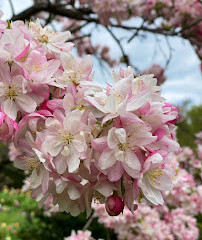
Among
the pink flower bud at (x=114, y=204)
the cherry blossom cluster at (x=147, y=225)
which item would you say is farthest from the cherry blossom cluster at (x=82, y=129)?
the cherry blossom cluster at (x=147, y=225)

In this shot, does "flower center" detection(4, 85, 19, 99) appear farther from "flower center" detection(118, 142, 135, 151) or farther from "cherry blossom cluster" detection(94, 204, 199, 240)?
"cherry blossom cluster" detection(94, 204, 199, 240)

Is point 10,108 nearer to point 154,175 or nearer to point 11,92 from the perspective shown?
point 11,92

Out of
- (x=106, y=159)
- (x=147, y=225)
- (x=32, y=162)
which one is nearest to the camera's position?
(x=106, y=159)

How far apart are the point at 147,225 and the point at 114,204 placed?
2319 mm

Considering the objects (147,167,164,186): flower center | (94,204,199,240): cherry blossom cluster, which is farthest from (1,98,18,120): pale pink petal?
(94,204,199,240): cherry blossom cluster

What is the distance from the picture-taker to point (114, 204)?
0.74 meters

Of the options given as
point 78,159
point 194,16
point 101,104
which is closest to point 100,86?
point 101,104

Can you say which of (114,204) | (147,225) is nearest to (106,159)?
(114,204)

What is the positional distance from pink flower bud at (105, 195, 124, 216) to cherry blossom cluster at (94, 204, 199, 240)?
2.17 meters

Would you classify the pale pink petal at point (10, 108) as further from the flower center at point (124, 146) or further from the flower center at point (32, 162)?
the flower center at point (124, 146)

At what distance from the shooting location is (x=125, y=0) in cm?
329

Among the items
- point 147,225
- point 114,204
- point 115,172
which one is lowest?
point 147,225

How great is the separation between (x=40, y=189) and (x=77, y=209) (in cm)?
13

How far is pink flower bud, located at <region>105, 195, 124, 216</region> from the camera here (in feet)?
2.44
